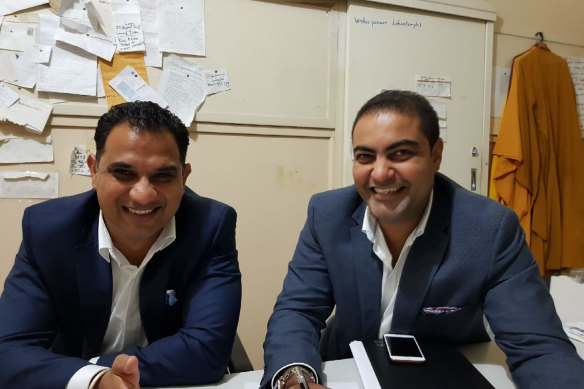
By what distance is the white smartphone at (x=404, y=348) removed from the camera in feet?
3.08

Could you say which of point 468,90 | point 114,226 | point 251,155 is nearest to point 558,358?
point 114,226

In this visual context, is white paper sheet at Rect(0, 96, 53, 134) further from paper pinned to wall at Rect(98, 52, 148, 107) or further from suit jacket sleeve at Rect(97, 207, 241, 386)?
suit jacket sleeve at Rect(97, 207, 241, 386)

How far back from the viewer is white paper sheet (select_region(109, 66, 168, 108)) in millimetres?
1825

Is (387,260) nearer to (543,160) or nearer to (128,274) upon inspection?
(128,274)

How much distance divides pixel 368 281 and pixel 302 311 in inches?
8.3

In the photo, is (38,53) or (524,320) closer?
(524,320)

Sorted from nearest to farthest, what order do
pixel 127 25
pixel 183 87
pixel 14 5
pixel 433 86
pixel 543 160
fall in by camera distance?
pixel 14 5 < pixel 127 25 < pixel 183 87 < pixel 433 86 < pixel 543 160

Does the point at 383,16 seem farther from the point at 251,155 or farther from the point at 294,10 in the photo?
the point at 251,155

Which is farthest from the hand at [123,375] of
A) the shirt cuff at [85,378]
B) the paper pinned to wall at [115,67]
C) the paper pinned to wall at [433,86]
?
the paper pinned to wall at [433,86]

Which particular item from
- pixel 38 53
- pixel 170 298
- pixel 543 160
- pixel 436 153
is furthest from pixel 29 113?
pixel 543 160

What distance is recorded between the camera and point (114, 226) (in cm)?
108

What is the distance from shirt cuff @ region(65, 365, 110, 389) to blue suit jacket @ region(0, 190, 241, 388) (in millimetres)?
21

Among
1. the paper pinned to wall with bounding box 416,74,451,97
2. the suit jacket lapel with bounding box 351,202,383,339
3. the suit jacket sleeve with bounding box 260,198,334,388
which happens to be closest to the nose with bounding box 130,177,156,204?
the suit jacket sleeve with bounding box 260,198,334,388

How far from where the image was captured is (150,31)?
1849mm
